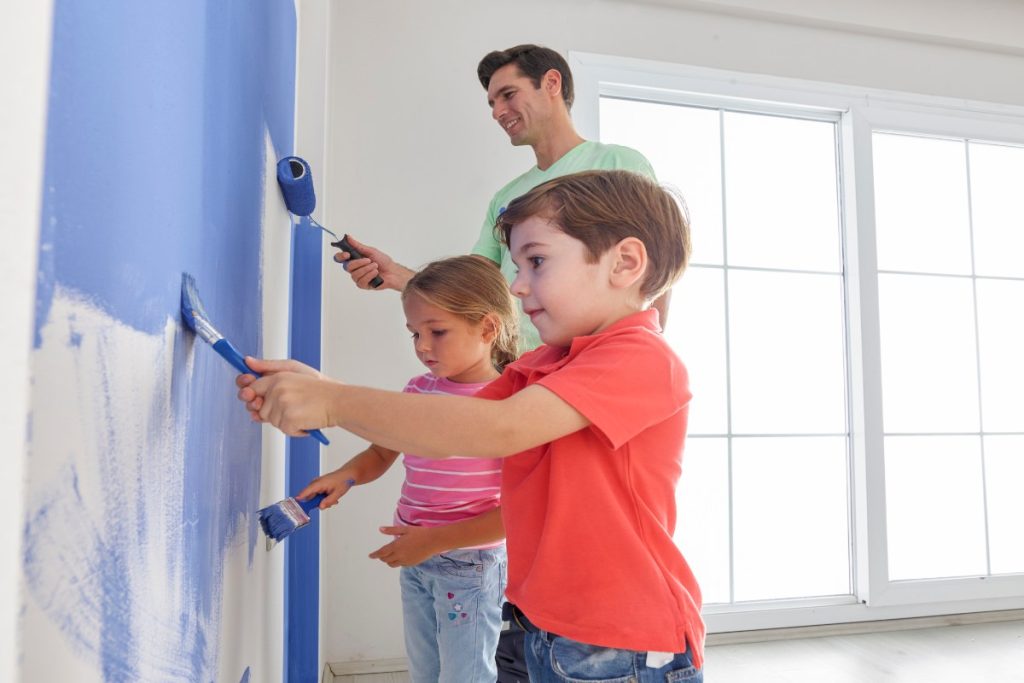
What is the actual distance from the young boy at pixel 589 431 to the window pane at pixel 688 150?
68.3 inches

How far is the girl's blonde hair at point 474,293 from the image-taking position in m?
1.23

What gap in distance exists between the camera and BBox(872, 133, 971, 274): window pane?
2783 millimetres

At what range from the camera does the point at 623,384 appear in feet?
2.63

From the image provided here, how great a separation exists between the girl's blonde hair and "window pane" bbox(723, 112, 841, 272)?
1556 millimetres

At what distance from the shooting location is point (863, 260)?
266 cm

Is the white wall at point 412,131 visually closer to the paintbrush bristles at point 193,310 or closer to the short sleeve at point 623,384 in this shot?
the short sleeve at point 623,384

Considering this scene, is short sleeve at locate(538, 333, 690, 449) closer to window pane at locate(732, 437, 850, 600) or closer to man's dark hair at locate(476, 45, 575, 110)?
man's dark hair at locate(476, 45, 575, 110)

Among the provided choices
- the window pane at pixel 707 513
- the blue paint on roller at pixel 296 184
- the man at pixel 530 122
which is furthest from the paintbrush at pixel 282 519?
the window pane at pixel 707 513

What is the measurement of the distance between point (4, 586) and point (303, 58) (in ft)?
5.18

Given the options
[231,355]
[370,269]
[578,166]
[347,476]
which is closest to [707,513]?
[578,166]

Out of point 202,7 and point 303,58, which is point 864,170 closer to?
point 303,58

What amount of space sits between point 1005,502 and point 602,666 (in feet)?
8.79

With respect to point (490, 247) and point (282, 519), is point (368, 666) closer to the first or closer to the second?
point (490, 247)

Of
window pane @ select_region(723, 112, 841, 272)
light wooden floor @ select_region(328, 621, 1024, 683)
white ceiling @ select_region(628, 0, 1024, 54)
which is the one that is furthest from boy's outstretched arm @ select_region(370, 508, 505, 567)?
white ceiling @ select_region(628, 0, 1024, 54)
